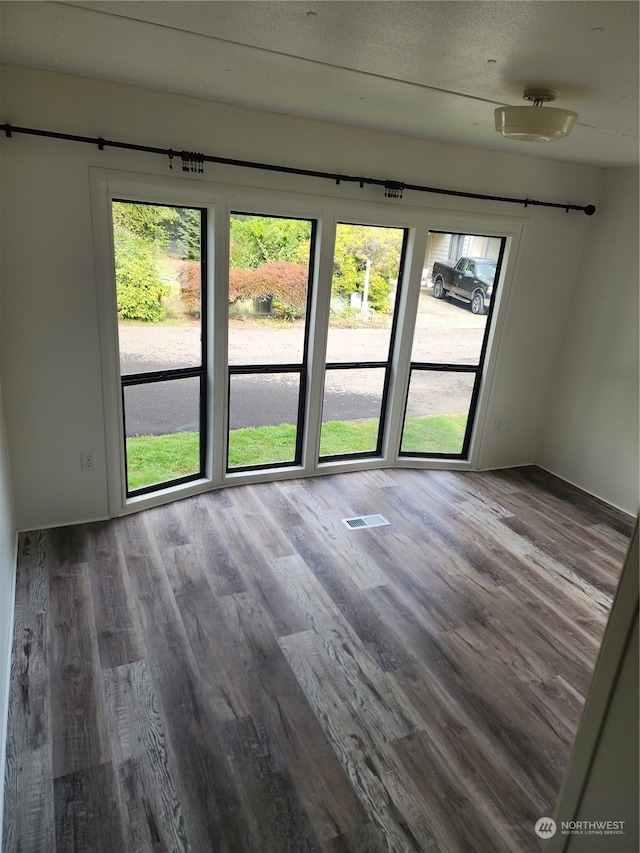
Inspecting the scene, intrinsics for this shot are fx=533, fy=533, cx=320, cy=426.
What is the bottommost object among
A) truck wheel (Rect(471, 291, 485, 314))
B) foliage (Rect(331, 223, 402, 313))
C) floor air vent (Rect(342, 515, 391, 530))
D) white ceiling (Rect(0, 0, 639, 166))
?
floor air vent (Rect(342, 515, 391, 530))

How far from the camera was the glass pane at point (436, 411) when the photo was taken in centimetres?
466

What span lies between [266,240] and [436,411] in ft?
6.98

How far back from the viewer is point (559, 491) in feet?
15.3

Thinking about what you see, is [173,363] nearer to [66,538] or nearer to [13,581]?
[66,538]

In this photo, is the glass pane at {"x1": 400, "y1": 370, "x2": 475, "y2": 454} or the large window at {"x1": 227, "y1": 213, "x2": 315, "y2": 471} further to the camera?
the glass pane at {"x1": 400, "y1": 370, "x2": 475, "y2": 454}

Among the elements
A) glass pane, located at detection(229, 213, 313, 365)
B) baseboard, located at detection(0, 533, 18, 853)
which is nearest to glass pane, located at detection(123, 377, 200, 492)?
glass pane, located at detection(229, 213, 313, 365)

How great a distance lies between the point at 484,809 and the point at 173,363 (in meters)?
3.01

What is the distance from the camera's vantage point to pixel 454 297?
4402mm

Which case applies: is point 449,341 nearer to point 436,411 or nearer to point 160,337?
point 436,411

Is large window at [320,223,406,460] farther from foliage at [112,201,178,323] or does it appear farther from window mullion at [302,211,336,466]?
foliage at [112,201,178,323]

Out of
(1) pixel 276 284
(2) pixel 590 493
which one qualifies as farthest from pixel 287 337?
(2) pixel 590 493

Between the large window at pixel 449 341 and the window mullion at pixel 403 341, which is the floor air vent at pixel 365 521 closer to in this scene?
the window mullion at pixel 403 341

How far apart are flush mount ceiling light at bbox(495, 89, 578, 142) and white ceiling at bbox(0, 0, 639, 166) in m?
0.08

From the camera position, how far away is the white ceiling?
1692 millimetres
